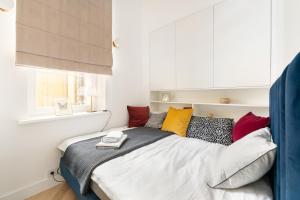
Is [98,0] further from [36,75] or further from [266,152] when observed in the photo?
[266,152]

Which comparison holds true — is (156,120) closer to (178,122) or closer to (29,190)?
(178,122)

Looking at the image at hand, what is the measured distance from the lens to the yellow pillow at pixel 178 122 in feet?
6.86

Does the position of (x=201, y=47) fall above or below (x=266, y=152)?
above

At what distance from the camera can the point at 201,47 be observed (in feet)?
7.40

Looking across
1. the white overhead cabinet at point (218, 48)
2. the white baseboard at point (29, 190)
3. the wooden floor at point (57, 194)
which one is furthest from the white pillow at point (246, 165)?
the white baseboard at point (29, 190)

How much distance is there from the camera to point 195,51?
232 centimetres

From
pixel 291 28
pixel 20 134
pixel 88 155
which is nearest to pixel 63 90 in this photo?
pixel 20 134

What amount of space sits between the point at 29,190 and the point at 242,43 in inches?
119

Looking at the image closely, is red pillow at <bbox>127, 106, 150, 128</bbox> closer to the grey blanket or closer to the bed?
the grey blanket

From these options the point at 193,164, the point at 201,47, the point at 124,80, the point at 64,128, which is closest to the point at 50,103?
the point at 64,128

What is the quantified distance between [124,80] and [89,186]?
6.21 ft

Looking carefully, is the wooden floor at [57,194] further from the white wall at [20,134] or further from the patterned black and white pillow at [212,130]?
the patterned black and white pillow at [212,130]

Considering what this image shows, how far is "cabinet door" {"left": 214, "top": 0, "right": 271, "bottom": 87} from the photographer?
1748 millimetres

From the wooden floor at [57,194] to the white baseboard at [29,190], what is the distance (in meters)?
0.05
